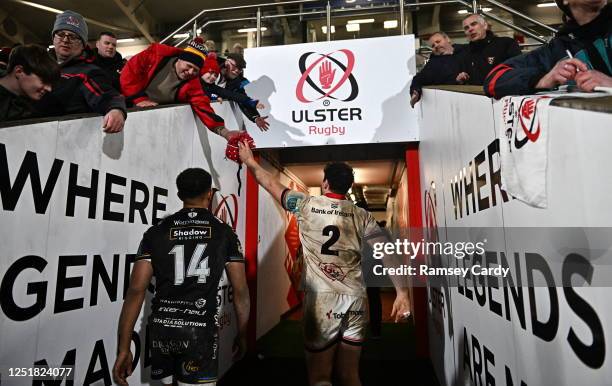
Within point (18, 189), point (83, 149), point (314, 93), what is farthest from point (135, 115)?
point (314, 93)

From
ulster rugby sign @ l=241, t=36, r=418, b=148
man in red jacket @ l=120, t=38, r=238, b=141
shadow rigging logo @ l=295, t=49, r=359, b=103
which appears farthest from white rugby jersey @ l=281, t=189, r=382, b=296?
shadow rigging logo @ l=295, t=49, r=359, b=103

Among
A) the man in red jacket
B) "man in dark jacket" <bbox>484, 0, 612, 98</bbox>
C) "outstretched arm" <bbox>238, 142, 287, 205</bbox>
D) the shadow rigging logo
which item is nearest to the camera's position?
"man in dark jacket" <bbox>484, 0, 612, 98</bbox>

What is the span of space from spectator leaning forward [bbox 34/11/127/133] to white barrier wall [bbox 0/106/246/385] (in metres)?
0.11

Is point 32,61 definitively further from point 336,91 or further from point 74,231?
point 336,91

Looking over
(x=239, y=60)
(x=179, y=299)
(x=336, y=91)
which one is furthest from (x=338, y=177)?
(x=239, y=60)

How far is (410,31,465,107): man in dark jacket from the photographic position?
334cm

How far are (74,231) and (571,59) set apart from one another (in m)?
2.22

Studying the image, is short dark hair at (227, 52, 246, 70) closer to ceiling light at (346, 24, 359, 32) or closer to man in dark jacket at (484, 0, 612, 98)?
man in dark jacket at (484, 0, 612, 98)

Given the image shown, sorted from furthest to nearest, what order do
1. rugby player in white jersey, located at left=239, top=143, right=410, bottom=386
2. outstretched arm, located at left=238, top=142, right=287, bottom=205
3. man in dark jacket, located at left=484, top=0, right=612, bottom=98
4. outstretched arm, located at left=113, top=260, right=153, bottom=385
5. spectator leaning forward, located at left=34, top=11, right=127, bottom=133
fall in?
1. outstretched arm, located at left=238, top=142, right=287, bottom=205
2. rugby player in white jersey, located at left=239, top=143, right=410, bottom=386
3. spectator leaning forward, located at left=34, top=11, right=127, bottom=133
4. outstretched arm, located at left=113, top=260, right=153, bottom=385
5. man in dark jacket, located at left=484, top=0, right=612, bottom=98

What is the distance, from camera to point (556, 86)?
135 centimetres

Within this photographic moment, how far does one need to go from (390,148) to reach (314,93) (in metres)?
1.73

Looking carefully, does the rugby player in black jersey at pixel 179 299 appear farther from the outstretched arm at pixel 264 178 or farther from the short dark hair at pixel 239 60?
the short dark hair at pixel 239 60

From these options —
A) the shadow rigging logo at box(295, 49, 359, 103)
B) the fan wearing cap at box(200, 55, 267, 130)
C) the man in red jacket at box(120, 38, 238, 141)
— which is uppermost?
the shadow rigging logo at box(295, 49, 359, 103)

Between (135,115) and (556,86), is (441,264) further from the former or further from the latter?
(135,115)
